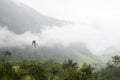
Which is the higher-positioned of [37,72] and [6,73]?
[6,73]

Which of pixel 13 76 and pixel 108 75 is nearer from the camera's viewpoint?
pixel 13 76

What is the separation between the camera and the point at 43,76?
287 feet

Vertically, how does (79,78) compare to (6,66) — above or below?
below

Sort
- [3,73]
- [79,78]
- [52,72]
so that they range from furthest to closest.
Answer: [52,72]
[79,78]
[3,73]

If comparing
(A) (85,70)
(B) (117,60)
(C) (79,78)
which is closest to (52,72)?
(A) (85,70)

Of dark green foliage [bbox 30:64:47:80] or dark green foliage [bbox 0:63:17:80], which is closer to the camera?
dark green foliage [bbox 0:63:17:80]

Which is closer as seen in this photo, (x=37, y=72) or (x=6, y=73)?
(x=6, y=73)

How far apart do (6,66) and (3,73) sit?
2413 mm

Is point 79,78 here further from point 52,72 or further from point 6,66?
point 52,72

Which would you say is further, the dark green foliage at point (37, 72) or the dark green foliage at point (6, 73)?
the dark green foliage at point (37, 72)

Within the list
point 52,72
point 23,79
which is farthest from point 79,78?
point 52,72

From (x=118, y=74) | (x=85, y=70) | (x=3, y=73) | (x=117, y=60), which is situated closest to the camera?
(x=3, y=73)

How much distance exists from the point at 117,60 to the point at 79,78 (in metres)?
77.2

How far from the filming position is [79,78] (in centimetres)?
8356
